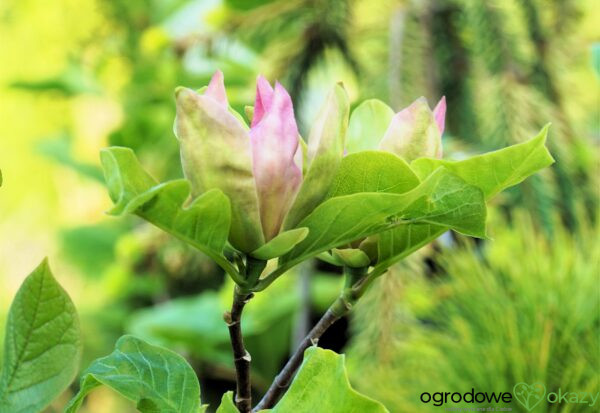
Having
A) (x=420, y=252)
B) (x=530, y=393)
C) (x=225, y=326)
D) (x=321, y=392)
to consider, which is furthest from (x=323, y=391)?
(x=225, y=326)

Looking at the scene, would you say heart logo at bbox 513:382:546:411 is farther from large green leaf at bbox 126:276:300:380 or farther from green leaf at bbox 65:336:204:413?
large green leaf at bbox 126:276:300:380

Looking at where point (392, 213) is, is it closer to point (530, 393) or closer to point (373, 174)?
point (373, 174)

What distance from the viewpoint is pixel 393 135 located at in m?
0.16

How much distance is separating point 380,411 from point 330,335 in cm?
72

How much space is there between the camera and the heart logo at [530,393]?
0.34m

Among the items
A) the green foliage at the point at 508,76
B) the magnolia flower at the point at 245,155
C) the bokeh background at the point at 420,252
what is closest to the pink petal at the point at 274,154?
the magnolia flower at the point at 245,155

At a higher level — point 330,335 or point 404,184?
point 404,184

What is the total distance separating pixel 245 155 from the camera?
0.45 feet

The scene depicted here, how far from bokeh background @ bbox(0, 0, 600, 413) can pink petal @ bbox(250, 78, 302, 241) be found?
174 mm

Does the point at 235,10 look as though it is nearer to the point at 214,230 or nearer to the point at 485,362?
the point at 485,362

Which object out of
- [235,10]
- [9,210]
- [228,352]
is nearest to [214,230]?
[235,10]

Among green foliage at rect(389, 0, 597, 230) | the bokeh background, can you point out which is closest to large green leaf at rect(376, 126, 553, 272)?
the bokeh background

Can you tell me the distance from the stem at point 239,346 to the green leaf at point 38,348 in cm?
3

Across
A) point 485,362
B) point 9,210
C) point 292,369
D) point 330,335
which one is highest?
point 292,369
